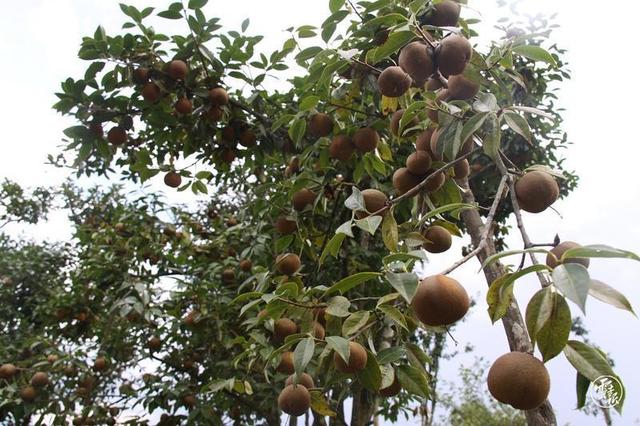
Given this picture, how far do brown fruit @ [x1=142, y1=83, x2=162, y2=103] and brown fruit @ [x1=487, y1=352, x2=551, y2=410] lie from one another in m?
2.08

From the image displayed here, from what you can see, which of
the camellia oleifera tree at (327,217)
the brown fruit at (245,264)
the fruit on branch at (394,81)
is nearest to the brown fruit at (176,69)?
the camellia oleifera tree at (327,217)

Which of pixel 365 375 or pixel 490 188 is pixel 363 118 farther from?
pixel 490 188

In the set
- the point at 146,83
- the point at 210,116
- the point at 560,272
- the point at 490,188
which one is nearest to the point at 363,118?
the point at 210,116

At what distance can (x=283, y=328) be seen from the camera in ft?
4.88

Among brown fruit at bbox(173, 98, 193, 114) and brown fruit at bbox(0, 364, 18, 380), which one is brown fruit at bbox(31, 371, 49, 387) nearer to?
brown fruit at bbox(0, 364, 18, 380)

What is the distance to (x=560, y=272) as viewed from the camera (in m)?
0.60

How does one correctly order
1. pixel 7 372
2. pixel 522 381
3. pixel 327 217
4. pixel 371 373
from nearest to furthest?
pixel 522 381 → pixel 371 373 → pixel 327 217 → pixel 7 372

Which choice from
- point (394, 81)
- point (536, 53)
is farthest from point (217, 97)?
point (536, 53)

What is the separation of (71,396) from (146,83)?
8.63 ft

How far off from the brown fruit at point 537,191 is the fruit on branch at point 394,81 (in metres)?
0.49

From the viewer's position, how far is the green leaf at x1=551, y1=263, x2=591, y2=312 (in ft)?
1.86

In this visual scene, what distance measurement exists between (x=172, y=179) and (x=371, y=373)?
6.55ft

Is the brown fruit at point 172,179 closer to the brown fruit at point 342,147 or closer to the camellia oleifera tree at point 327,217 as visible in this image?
the camellia oleifera tree at point 327,217

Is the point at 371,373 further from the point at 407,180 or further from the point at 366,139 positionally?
the point at 366,139
